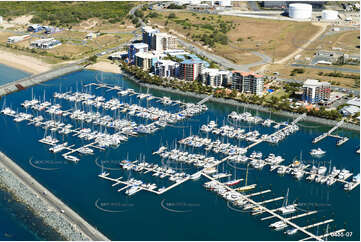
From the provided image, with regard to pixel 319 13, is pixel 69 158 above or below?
below

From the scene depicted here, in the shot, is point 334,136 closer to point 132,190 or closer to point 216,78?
point 216,78

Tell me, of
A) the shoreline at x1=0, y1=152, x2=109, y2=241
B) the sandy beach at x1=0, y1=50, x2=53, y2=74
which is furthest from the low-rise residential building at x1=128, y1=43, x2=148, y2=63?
the shoreline at x1=0, y1=152, x2=109, y2=241

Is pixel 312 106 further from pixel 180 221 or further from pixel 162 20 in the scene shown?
pixel 162 20

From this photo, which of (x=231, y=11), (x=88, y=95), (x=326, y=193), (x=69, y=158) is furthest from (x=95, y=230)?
(x=231, y=11)

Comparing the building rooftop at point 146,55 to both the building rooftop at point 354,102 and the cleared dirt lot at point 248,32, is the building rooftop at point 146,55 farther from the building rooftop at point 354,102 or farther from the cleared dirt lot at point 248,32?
the building rooftop at point 354,102

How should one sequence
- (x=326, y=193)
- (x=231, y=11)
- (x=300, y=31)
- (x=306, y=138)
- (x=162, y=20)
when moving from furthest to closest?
(x=231, y=11)
(x=162, y=20)
(x=300, y=31)
(x=306, y=138)
(x=326, y=193)

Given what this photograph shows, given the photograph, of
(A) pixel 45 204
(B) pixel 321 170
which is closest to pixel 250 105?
(B) pixel 321 170

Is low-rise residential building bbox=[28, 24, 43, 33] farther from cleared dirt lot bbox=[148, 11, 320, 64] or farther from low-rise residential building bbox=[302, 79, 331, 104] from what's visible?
low-rise residential building bbox=[302, 79, 331, 104]
